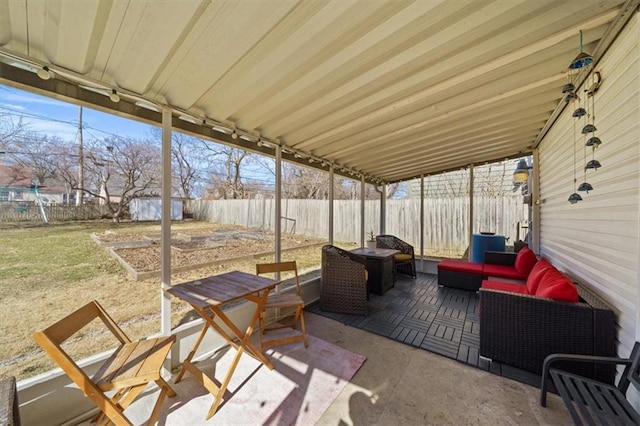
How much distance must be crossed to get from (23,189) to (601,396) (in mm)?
4644

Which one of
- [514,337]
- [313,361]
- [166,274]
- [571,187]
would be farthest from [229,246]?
[571,187]

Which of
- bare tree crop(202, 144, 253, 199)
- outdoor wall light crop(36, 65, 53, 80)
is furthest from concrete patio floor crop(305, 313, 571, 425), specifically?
bare tree crop(202, 144, 253, 199)

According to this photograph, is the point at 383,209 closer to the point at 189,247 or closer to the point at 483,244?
the point at 483,244

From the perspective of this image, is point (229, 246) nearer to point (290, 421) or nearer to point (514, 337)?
point (290, 421)

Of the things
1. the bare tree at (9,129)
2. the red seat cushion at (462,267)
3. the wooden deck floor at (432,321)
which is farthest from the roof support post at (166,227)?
the red seat cushion at (462,267)

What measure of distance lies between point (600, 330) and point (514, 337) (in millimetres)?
585

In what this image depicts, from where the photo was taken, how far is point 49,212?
7.81 feet

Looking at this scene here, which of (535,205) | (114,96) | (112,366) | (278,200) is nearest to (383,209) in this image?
(535,205)

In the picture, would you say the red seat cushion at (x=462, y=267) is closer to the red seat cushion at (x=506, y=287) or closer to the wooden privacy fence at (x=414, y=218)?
the red seat cushion at (x=506, y=287)

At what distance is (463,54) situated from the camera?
1829mm

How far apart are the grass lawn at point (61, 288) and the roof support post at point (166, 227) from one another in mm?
414

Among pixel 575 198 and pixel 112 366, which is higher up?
pixel 575 198

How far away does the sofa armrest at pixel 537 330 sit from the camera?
197 cm

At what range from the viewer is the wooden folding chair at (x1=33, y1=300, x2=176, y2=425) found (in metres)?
1.31
